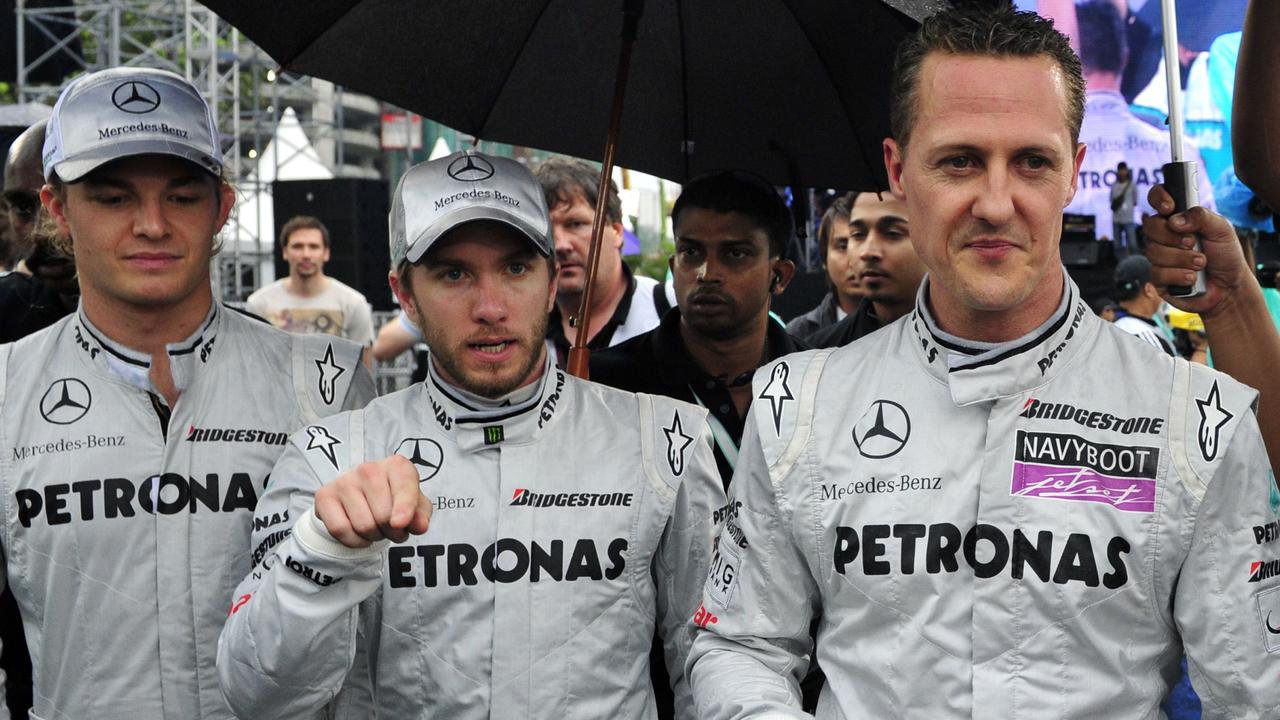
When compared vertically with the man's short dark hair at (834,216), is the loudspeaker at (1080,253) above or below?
above

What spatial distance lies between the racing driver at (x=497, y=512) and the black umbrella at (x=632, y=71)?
626mm

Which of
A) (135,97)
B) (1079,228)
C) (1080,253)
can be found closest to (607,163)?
(135,97)

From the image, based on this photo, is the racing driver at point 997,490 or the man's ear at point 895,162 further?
the man's ear at point 895,162

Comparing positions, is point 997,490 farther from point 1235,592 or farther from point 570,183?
point 570,183

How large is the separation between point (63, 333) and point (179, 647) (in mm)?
716

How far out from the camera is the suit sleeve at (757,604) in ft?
7.23

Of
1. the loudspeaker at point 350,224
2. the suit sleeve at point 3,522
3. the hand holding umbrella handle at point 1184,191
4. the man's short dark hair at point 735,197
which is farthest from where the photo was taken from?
the loudspeaker at point 350,224

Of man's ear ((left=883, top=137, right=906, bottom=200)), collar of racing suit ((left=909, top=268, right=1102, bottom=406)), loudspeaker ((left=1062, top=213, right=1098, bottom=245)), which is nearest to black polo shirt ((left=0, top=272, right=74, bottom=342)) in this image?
man's ear ((left=883, top=137, right=906, bottom=200))

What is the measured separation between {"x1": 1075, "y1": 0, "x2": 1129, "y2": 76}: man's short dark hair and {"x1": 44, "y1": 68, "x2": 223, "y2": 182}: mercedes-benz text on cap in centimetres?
810

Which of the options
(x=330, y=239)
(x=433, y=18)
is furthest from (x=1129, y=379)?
(x=330, y=239)

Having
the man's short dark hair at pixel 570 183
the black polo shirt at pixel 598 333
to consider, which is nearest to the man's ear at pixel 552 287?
the black polo shirt at pixel 598 333

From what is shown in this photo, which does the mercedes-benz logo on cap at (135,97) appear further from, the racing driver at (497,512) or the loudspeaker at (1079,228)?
the loudspeaker at (1079,228)

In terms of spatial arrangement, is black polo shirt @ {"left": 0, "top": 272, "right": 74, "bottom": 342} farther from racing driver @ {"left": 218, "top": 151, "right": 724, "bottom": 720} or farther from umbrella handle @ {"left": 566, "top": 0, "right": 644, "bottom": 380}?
umbrella handle @ {"left": 566, "top": 0, "right": 644, "bottom": 380}

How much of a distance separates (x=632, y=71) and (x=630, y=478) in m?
1.39
